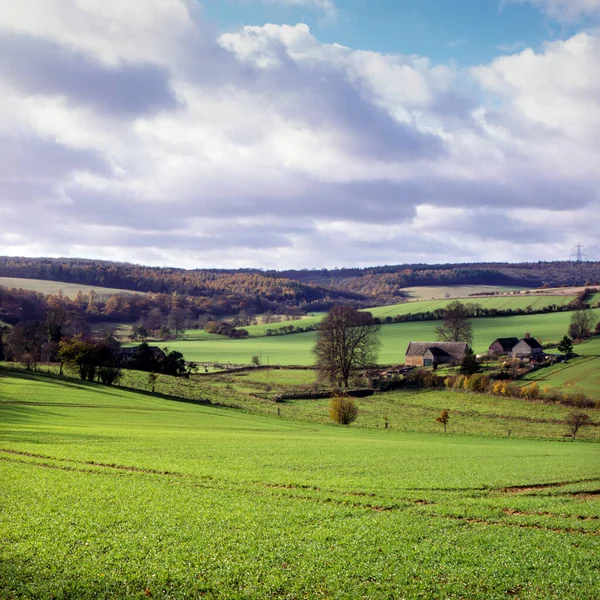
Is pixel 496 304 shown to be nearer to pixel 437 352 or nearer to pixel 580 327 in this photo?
pixel 580 327

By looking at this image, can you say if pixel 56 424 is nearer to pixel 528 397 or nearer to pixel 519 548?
pixel 519 548

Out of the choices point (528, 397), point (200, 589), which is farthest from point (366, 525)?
point (528, 397)

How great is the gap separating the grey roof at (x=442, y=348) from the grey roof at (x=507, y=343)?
9363 mm

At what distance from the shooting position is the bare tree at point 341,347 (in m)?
96.4

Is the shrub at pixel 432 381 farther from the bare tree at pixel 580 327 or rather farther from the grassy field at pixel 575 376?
the bare tree at pixel 580 327

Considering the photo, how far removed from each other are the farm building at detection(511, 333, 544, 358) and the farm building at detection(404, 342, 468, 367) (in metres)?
10.2

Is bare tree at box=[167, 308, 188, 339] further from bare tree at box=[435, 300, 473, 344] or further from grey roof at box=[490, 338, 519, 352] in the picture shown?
grey roof at box=[490, 338, 519, 352]

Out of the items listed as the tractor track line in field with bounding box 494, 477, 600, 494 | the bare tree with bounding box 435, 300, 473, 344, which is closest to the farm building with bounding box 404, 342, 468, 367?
the bare tree with bounding box 435, 300, 473, 344

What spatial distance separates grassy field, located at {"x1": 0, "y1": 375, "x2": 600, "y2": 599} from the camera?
45.6 feet

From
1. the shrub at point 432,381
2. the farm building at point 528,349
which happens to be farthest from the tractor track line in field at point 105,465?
the farm building at point 528,349

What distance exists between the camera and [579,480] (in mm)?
28406

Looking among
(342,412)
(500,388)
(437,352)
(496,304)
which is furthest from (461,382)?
(496,304)

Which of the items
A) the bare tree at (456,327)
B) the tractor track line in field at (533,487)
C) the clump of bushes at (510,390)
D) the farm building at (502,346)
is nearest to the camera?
the tractor track line in field at (533,487)

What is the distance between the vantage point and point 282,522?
717 inches
